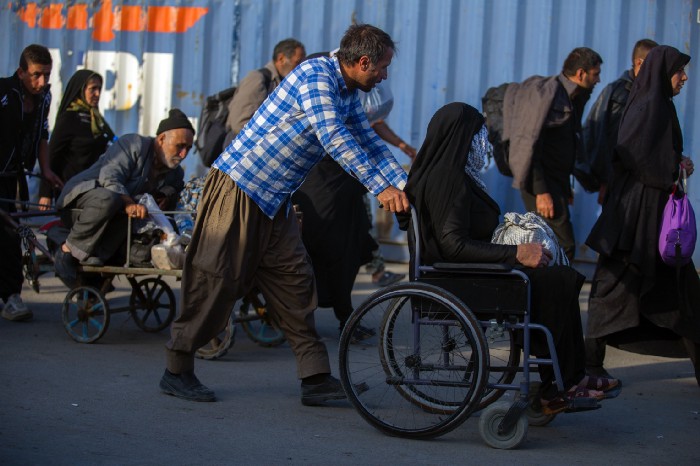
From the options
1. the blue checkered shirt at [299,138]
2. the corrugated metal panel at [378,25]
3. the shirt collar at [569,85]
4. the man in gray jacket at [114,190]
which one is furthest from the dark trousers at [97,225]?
the corrugated metal panel at [378,25]

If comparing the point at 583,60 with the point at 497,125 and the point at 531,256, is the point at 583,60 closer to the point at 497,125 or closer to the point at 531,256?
the point at 497,125

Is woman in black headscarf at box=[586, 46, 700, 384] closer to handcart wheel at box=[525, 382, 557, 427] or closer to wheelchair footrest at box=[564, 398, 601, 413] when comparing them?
handcart wheel at box=[525, 382, 557, 427]

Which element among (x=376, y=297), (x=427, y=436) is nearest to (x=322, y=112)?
(x=376, y=297)

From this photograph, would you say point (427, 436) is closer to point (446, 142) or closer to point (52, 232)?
point (446, 142)

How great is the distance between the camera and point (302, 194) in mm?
6703

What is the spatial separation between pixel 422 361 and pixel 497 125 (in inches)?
160

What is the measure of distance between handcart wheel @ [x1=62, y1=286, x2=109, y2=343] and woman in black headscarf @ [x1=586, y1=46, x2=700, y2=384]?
2.92 meters

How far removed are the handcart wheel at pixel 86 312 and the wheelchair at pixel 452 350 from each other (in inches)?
88.1

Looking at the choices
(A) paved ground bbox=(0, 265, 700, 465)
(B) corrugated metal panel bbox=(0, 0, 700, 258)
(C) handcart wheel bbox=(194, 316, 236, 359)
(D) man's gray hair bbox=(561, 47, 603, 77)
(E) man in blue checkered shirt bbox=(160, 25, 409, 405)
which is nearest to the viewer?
(A) paved ground bbox=(0, 265, 700, 465)

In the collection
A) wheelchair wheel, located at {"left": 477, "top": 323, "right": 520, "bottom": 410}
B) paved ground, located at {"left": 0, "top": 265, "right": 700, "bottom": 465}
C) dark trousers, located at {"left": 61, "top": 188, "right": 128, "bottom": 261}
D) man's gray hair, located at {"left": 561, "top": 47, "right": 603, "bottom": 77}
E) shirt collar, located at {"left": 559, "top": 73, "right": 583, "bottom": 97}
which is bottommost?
paved ground, located at {"left": 0, "top": 265, "right": 700, "bottom": 465}

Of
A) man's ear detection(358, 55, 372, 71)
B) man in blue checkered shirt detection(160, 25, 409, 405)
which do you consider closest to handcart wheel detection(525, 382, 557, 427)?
man in blue checkered shirt detection(160, 25, 409, 405)

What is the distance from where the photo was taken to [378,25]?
984cm

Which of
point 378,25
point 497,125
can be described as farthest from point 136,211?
point 378,25

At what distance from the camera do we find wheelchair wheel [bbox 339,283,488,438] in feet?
14.5
